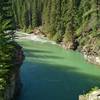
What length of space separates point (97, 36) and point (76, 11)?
60.1ft

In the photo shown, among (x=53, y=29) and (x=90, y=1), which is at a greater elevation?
(x=90, y=1)

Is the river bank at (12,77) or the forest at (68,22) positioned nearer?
the river bank at (12,77)

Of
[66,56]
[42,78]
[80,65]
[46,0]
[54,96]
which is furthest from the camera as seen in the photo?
[46,0]

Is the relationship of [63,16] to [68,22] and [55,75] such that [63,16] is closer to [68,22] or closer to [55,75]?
[68,22]

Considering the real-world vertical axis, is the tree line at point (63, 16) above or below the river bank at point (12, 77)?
below

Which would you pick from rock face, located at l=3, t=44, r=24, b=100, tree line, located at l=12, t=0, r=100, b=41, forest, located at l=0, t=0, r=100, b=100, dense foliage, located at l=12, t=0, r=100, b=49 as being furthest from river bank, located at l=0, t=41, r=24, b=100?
tree line, located at l=12, t=0, r=100, b=41

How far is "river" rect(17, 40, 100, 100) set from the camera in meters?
48.6

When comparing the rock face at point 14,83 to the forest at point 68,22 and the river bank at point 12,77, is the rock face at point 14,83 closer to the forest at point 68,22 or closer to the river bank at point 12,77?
the river bank at point 12,77

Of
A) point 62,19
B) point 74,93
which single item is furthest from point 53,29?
point 74,93

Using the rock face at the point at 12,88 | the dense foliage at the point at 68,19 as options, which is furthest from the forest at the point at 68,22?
the rock face at the point at 12,88

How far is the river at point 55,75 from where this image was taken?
48.6m

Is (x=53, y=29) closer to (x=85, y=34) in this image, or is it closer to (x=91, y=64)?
(x=85, y=34)

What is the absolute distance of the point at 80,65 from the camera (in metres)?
69.2

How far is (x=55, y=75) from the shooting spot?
5909 centimetres
